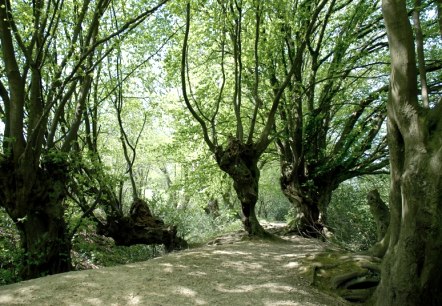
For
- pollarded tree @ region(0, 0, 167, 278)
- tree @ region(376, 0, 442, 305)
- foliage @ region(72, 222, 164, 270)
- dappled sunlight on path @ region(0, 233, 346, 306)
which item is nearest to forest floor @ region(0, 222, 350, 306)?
dappled sunlight on path @ region(0, 233, 346, 306)

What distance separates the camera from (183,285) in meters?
5.48

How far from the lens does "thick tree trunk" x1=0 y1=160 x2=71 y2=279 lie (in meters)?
6.94

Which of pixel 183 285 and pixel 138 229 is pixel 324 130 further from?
pixel 183 285

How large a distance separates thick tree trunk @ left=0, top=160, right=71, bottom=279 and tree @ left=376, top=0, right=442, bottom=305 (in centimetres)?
616

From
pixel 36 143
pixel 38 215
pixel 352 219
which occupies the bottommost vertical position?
pixel 352 219

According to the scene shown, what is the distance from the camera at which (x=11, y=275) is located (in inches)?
274

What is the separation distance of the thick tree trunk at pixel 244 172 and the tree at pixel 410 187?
5.24 metres

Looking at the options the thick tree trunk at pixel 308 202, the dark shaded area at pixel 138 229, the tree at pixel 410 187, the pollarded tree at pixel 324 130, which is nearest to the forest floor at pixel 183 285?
the tree at pixel 410 187

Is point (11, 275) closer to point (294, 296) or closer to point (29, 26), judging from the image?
point (29, 26)

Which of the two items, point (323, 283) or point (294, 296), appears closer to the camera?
point (294, 296)

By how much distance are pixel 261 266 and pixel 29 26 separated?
6465 mm

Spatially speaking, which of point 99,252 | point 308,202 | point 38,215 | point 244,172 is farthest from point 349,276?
point 308,202

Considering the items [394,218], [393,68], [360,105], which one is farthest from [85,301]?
[360,105]

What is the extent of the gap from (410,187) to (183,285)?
3494 mm
